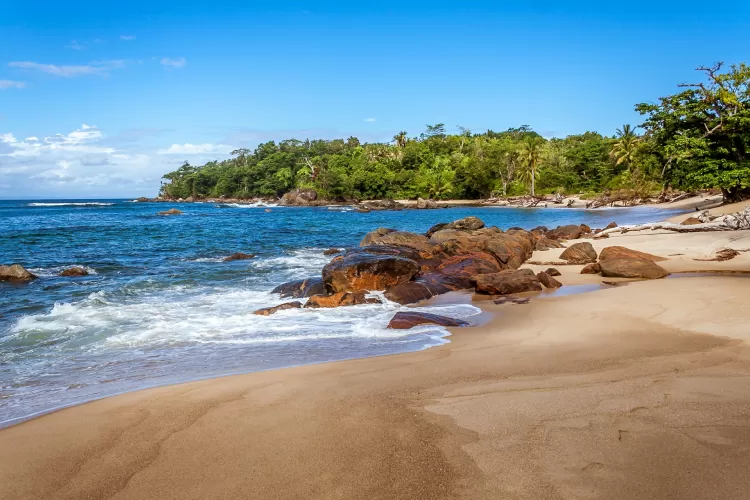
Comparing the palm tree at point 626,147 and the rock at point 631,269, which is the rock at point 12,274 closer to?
the rock at point 631,269

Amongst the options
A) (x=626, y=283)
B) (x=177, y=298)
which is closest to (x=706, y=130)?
(x=626, y=283)

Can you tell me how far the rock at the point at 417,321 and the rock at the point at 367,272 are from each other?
131 inches

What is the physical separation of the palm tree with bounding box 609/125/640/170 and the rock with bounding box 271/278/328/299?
63646 mm

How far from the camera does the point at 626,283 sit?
1224 centimetres

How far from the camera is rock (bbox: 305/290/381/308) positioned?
37.6 ft

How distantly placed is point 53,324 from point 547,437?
10222 millimetres

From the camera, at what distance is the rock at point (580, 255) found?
53.4ft

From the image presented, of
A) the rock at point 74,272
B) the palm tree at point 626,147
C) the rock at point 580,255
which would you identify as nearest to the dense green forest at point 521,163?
the palm tree at point 626,147

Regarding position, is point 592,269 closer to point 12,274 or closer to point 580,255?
point 580,255

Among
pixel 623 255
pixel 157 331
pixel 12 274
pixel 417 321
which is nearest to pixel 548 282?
pixel 623 255

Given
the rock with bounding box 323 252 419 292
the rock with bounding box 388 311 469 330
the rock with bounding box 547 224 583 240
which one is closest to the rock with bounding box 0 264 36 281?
the rock with bounding box 323 252 419 292

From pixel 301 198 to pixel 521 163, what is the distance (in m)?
38.8

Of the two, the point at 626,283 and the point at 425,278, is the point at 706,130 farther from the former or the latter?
the point at 425,278

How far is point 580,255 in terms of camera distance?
54.0 ft
